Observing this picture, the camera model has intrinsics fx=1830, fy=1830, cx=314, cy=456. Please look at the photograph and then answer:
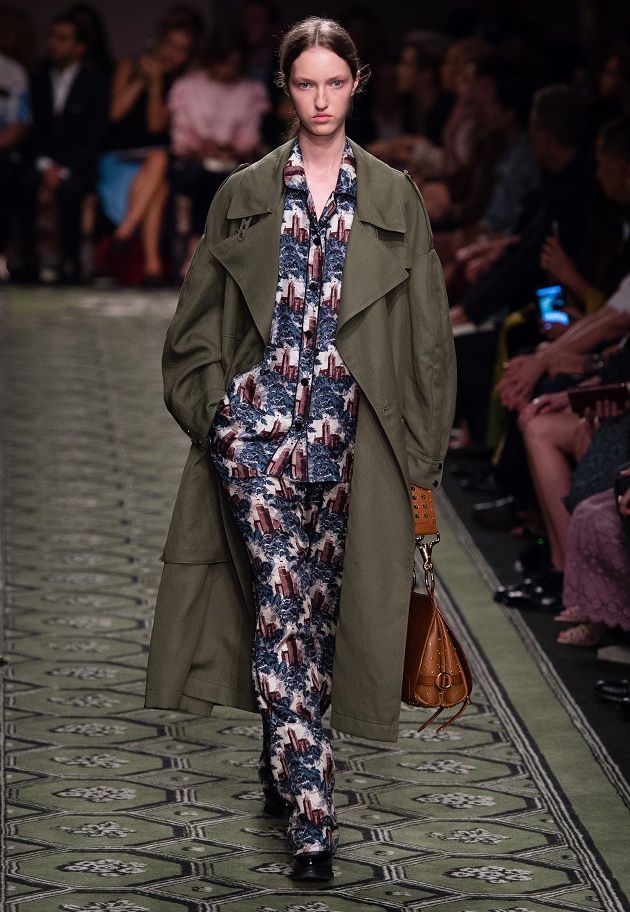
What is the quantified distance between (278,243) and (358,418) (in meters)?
0.37

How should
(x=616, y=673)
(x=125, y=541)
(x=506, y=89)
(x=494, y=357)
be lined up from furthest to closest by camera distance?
(x=506, y=89)
(x=494, y=357)
(x=125, y=541)
(x=616, y=673)

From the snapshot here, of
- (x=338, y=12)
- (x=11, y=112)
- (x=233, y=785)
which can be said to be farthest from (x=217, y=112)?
(x=233, y=785)

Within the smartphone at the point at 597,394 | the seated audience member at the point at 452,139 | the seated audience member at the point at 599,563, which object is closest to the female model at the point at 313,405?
the seated audience member at the point at 599,563

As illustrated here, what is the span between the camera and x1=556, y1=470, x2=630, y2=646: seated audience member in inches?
191

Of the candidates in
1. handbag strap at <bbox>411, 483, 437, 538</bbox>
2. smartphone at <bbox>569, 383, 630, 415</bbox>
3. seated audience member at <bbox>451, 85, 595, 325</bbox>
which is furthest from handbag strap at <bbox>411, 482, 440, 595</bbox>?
seated audience member at <bbox>451, 85, 595, 325</bbox>

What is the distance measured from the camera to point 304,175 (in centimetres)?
360

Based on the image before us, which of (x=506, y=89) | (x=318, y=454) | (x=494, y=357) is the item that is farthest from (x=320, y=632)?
(x=506, y=89)

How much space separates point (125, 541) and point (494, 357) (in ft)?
5.84

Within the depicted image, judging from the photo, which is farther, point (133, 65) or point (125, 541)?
point (133, 65)

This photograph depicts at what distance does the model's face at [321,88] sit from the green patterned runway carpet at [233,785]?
1454 mm

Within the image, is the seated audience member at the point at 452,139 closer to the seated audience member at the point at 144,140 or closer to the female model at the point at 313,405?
the seated audience member at the point at 144,140

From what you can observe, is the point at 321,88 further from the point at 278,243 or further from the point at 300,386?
the point at 300,386

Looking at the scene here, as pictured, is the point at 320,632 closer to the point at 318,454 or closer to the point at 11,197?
the point at 318,454

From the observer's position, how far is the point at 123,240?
13.8 metres
